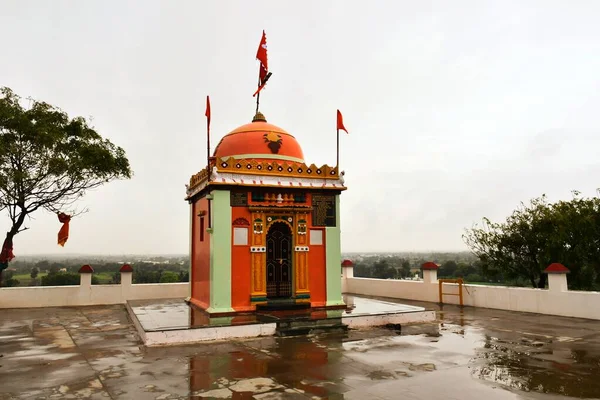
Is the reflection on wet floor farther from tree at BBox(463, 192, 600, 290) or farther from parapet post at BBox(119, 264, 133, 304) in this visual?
tree at BBox(463, 192, 600, 290)

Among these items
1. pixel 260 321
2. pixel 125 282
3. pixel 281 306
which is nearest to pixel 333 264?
pixel 281 306

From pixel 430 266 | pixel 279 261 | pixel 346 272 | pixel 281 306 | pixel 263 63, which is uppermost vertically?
pixel 263 63

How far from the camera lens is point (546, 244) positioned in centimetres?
2220

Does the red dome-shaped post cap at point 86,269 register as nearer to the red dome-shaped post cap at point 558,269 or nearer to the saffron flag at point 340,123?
the saffron flag at point 340,123

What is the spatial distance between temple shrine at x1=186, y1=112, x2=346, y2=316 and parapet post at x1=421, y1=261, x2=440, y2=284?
5.34m

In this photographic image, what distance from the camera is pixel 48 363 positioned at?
8.66 meters

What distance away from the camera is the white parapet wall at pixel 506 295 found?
1377cm

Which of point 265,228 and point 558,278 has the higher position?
point 265,228

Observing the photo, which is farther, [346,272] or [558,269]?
[346,272]

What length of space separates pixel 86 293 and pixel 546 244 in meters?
21.2

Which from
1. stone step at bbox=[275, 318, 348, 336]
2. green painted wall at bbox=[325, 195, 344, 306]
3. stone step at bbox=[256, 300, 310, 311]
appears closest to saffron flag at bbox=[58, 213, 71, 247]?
stone step at bbox=[256, 300, 310, 311]

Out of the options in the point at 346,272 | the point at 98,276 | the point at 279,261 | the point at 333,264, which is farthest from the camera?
the point at 98,276

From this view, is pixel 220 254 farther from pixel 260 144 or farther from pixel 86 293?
pixel 86 293

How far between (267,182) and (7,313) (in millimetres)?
10545
